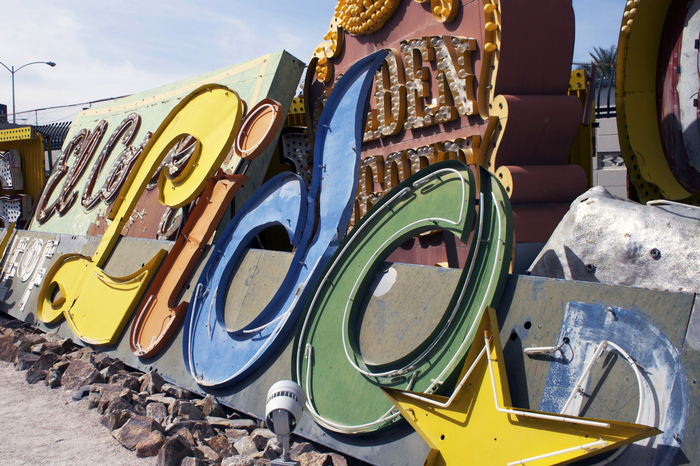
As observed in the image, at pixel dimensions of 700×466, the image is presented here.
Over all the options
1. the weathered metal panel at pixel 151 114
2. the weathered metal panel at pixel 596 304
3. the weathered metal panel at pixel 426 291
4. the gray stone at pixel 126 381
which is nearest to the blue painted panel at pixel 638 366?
the weathered metal panel at pixel 596 304

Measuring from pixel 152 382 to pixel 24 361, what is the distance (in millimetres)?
2033

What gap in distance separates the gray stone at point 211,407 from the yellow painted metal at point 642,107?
4.32 m

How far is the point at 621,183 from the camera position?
13688mm

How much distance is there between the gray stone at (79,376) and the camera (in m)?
5.08

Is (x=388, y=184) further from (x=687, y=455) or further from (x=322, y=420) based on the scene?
(x=687, y=455)

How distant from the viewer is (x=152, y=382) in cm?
480

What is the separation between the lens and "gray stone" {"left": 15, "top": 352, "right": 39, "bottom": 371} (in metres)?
5.83

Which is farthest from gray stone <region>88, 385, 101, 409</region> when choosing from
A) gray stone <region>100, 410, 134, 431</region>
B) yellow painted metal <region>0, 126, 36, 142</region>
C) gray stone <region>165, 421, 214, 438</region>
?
yellow painted metal <region>0, 126, 36, 142</region>

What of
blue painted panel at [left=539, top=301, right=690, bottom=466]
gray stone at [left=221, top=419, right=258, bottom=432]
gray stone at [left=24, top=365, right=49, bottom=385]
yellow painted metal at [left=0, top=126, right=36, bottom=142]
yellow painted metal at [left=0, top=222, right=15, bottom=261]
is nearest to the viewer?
blue painted panel at [left=539, top=301, right=690, bottom=466]

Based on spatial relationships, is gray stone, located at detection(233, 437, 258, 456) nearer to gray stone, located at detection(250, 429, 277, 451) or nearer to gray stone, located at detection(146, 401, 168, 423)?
gray stone, located at detection(250, 429, 277, 451)

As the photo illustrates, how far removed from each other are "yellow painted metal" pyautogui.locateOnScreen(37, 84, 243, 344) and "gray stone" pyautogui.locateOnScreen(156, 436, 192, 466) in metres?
2.78

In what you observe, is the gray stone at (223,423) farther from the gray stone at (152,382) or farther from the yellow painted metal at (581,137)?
the yellow painted metal at (581,137)

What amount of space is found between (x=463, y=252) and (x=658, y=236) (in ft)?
7.61

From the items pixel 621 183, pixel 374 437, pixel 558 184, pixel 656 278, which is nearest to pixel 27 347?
pixel 374 437
